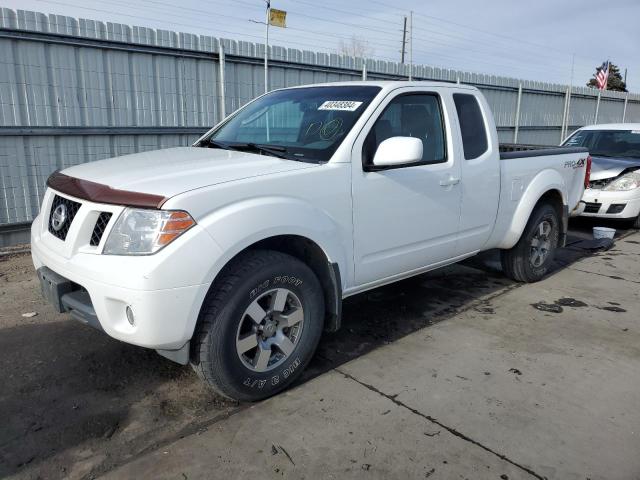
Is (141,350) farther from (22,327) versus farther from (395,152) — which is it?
(395,152)

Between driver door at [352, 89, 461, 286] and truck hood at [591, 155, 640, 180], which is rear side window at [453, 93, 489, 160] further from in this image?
truck hood at [591, 155, 640, 180]

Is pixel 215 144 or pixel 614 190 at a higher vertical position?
pixel 215 144

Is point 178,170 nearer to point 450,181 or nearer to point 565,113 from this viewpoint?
point 450,181

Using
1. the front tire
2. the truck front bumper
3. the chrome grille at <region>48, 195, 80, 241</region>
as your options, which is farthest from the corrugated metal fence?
the front tire

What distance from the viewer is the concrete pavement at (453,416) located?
2461 millimetres

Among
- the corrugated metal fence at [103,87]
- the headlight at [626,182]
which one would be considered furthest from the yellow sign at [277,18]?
the headlight at [626,182]

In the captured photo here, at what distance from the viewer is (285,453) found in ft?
8.35

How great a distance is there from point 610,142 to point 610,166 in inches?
50.6

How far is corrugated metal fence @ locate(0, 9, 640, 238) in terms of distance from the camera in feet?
20.2

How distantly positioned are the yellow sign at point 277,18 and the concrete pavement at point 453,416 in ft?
19.6

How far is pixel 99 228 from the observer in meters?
2.63

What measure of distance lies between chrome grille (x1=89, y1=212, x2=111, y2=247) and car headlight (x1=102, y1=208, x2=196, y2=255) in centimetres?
12

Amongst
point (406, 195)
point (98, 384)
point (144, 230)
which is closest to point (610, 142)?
point (406, 195)

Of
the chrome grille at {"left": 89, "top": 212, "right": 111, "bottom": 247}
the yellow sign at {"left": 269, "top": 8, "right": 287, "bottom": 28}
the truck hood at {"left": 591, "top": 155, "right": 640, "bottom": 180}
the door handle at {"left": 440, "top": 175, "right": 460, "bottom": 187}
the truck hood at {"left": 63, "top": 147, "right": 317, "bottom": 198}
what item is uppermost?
the yellow sign at {"left": 269, "top": 8, "right": 287, "bottom": 28}
